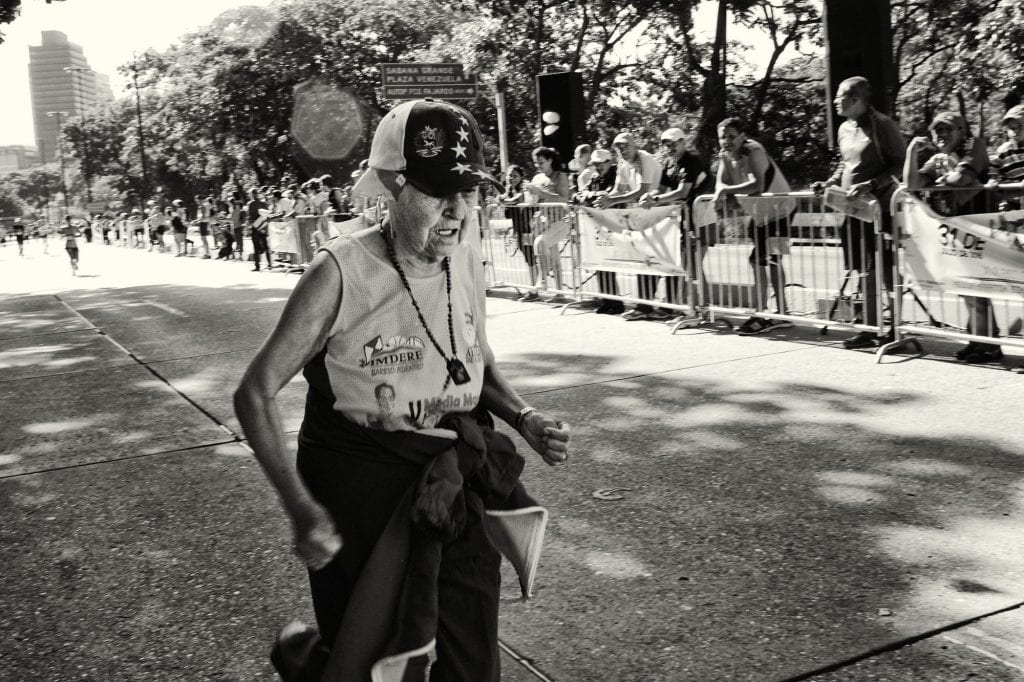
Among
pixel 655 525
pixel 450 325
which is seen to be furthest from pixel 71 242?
pixel 450 325

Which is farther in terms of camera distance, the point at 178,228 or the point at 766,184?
the point at 178,228

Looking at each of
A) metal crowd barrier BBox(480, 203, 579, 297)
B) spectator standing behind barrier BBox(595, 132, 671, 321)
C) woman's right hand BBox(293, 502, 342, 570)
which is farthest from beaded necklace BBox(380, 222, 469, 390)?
metal crowd barrier BBox(480, 203, 579, 297)

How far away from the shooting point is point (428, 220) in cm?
235

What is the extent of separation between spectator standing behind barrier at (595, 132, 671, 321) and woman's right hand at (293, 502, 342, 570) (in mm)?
8529

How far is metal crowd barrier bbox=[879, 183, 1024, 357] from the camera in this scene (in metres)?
7.06

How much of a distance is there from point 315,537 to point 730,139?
7922 millimetres

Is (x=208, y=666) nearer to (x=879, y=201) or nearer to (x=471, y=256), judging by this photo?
(x=471, y=256)

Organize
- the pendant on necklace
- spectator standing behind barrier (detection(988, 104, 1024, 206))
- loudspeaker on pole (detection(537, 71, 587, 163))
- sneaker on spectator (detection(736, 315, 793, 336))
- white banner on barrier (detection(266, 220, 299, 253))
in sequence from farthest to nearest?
white banner on barrier (detection(266, 220, 299, 253)), loudspeaker on pole (detection(537, 71, 587, 163)), sneaker on spectator (detection(736, 315, 793, 336)), spectator standing behind barrier (detection(988, 104, 1024, 206)), the pendant on necklace

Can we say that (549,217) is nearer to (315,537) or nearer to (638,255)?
(638,255)

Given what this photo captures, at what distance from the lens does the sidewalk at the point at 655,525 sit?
3482mm

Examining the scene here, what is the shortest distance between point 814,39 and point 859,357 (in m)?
26.7

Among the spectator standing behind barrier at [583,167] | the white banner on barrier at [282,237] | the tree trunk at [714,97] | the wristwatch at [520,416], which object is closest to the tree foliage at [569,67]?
the tree trunk at [714,97]

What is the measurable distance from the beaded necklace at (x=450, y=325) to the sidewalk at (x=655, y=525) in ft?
4.12

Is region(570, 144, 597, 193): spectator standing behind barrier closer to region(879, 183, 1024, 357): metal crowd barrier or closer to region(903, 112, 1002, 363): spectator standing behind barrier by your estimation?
region(903, 112, 1002, 363): spectator standing behind barrier
